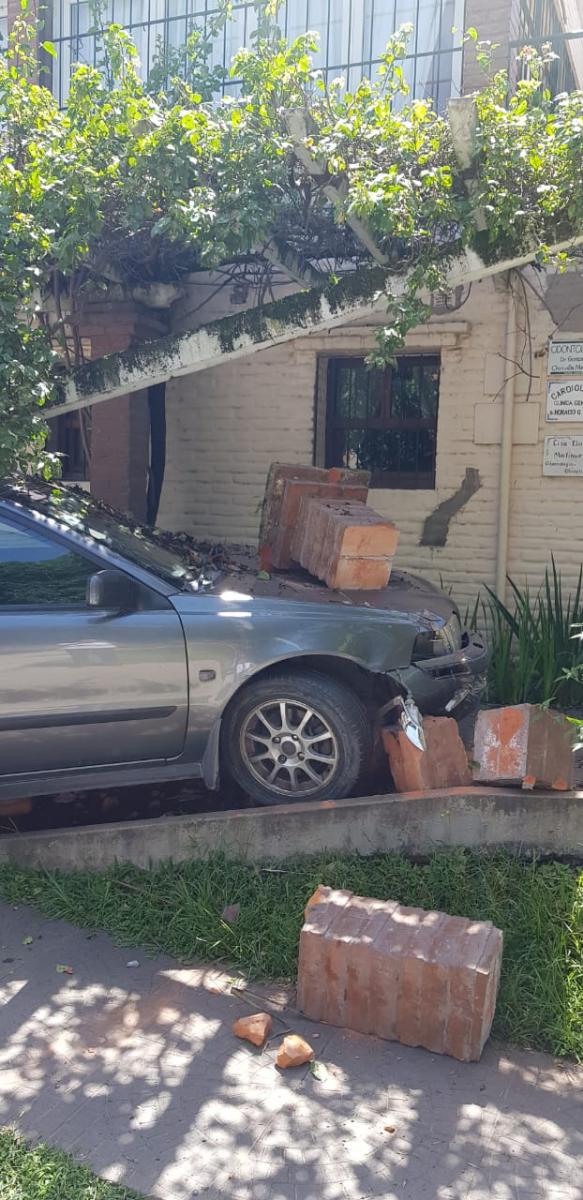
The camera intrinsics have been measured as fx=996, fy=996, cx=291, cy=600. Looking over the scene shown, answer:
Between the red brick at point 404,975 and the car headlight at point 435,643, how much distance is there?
1.59 metres

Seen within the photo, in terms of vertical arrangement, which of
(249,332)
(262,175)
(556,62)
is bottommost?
(249,332)

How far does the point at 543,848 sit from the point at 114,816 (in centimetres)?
211

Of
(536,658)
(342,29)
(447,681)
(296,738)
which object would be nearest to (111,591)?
(296,738)

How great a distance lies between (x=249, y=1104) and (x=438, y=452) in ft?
20.1

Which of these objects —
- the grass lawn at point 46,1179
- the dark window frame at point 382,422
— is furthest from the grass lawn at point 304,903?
the dark window frame at point 382,422

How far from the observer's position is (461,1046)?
3.29 meters

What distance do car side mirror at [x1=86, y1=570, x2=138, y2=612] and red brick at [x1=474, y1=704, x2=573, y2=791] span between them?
1.73 metres

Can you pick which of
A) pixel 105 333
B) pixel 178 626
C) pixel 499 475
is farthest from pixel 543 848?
pixel 105 333

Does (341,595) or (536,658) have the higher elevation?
(341,595)

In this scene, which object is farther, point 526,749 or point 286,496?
point 286,496

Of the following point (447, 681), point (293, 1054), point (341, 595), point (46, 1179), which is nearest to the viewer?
point (46, 1179)

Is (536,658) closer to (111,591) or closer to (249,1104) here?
(111,591)

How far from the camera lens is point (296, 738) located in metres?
4.63

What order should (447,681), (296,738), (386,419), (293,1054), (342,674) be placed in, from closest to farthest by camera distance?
1. (293,1054)
2. (296,738)
3. (342,674)
4. (447,681)
5. (386,419)
